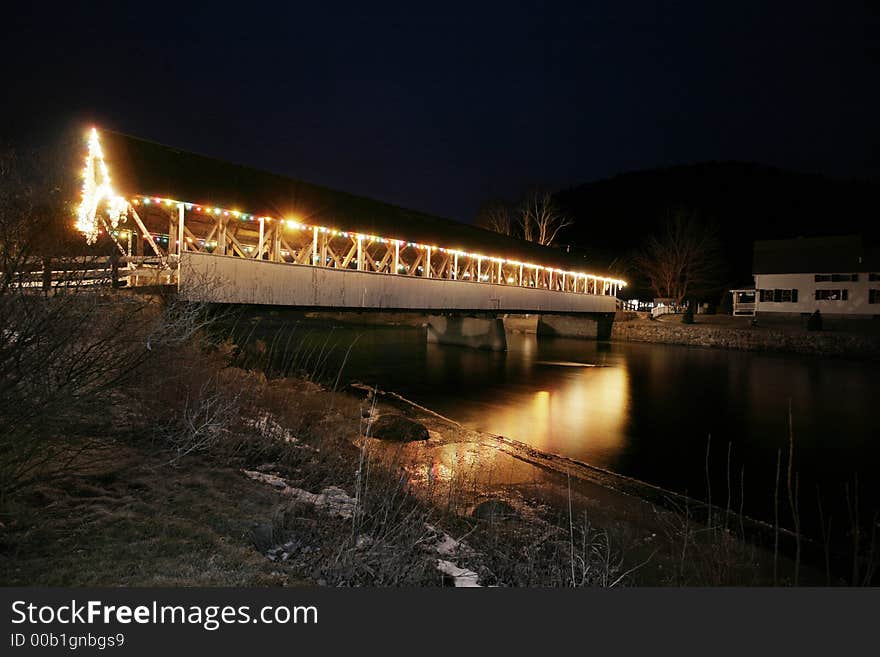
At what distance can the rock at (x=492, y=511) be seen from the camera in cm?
602

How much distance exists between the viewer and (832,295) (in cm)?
3694

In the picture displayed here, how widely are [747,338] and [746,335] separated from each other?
0.24 meters

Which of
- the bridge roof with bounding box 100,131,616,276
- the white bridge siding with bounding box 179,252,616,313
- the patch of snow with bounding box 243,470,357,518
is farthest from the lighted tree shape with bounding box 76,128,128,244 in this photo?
the patch of snow with bounding box 243,470,357,518

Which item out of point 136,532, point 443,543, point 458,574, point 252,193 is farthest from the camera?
point 252,193

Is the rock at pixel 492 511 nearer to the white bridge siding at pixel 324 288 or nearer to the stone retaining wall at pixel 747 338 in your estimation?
the white bridge siding at pixel 324 288

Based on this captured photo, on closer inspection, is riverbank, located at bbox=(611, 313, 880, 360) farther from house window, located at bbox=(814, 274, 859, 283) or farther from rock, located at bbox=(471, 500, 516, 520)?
rock, located at bbox=(471, 500, 516, 520)

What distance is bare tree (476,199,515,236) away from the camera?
43406 mm

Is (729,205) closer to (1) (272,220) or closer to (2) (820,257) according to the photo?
(2) (820,257)

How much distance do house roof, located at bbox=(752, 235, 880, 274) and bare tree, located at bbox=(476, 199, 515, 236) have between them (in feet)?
70.6

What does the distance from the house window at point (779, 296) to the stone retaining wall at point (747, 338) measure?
7.97 metres

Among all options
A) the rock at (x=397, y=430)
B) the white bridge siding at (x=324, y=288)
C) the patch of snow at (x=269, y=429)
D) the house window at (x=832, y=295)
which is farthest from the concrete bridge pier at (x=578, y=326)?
the patch of snow at (x=269, y=429)

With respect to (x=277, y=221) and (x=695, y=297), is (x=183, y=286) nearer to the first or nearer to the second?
(x=277, y=221)

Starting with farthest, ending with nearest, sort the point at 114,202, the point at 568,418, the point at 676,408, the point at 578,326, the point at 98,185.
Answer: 1. the point at 578,326
2. the point at 676,408
3. the point at 568,418
4. the point at 114,202
5. the point at 98,185

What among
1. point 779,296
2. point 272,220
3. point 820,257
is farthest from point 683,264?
point 272,220
